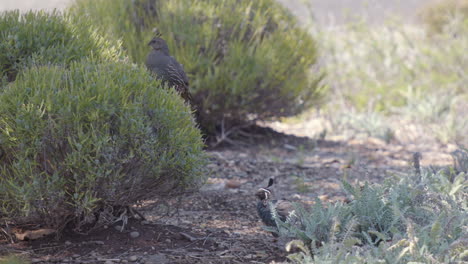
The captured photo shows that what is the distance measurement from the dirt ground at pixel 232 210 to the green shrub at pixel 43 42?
920 millimetres

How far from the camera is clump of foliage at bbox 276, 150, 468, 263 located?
2.50 meters

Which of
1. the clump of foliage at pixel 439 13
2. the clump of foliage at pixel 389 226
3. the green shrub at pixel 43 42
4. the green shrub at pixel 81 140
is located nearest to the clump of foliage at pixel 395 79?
the clump of foliage at pixel 439 13

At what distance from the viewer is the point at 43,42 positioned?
3236mm

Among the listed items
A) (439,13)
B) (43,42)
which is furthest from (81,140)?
(439,13)

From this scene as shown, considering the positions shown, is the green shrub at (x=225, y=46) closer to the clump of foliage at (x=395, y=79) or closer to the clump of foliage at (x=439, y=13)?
the clump of foliage at (x=395, y=79)

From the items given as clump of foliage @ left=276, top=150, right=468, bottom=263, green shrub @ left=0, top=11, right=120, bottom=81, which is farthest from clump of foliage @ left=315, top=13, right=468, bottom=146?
green shrub @ left=0, top=11, right=120, bottom=81

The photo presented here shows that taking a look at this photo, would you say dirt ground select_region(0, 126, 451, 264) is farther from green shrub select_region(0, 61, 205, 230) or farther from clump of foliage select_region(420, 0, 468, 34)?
clump of foliage select_region(420, 0, 468, 34)

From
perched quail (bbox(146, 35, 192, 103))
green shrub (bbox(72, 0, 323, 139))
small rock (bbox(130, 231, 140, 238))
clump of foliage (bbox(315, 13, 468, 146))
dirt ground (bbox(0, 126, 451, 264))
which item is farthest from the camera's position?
clump of foliage (bbox(315, 13, 468, 146))

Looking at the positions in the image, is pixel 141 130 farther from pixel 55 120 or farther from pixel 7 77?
pixel 7 77

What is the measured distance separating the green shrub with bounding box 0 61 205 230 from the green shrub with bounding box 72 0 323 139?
254 cm

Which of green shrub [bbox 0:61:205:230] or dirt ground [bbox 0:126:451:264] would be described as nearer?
green shrub [bbox 0:61:205:230]

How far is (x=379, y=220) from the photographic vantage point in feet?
9.86

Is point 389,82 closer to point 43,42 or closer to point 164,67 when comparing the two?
point 164,67

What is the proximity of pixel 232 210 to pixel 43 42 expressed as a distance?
64.2 inches
